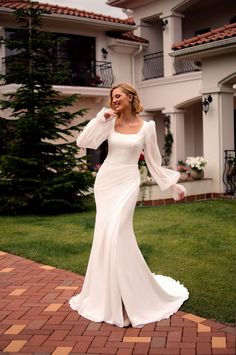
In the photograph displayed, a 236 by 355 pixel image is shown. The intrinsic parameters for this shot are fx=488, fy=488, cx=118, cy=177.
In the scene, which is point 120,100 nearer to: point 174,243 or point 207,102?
point 174,243

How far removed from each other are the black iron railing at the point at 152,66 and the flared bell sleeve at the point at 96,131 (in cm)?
1692

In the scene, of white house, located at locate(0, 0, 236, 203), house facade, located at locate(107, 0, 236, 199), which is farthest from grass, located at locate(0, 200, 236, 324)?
white house, located at locate(0, 0, 236, 203)

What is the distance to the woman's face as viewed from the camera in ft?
14.5

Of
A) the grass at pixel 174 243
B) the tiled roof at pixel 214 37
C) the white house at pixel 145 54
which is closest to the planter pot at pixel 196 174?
the grass at pixel 174 243

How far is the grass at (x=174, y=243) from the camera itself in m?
5.18

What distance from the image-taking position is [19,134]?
11242 millimetres

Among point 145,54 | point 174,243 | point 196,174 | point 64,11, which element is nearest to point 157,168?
point 174,243

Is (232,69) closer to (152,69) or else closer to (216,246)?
(216,246)

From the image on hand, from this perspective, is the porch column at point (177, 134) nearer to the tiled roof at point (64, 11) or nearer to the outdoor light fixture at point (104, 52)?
the outdoor light fixture at point (104, 52)

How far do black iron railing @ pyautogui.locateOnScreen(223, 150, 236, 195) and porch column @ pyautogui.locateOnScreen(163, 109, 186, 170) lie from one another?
6230 millimetres

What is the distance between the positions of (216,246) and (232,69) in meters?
6.45

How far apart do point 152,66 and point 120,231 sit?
58.0ft

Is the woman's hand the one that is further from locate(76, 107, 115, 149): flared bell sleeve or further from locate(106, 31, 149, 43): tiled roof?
locate(106, 31, 149, 43): tiled roof

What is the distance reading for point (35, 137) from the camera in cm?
1145
